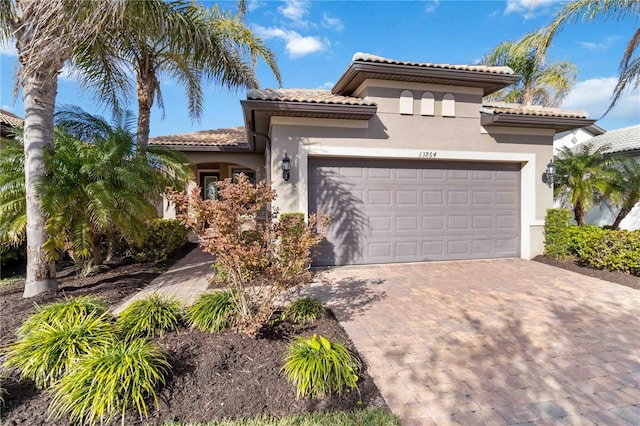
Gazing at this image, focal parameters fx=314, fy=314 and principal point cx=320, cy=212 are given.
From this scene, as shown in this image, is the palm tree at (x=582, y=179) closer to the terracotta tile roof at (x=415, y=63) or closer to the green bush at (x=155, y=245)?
the terracotta tile roof at (x=415, y=63)

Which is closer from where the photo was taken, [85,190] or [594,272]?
[85,190]

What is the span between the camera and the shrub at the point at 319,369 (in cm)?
286

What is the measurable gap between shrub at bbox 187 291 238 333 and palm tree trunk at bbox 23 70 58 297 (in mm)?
3214

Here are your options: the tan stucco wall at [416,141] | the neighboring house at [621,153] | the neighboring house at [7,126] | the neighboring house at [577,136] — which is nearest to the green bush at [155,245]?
the tan stucco wall at [416,141]

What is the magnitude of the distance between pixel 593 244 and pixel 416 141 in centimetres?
497

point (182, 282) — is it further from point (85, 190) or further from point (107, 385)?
point (107, 385)

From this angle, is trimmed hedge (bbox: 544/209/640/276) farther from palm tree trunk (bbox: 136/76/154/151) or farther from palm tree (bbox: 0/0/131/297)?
palm tree trunk (bbox: 136/76/154/151)

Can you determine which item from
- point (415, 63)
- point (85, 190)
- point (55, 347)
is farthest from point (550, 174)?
point (85, 190)

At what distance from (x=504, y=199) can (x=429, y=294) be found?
4921 millimetres

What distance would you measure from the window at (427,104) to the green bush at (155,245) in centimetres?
694

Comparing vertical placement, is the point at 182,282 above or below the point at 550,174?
below

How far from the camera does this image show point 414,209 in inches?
334

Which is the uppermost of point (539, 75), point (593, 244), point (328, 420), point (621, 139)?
point (539, 75)

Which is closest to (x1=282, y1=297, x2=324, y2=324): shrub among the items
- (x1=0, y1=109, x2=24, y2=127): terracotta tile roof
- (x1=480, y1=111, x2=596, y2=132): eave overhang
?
(x1=480, y1=111, x2=596, y2=132): eave overhang
